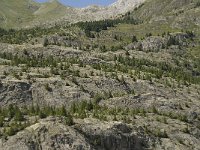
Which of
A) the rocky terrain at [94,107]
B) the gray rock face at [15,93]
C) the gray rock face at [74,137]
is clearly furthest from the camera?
the gray rock face at [15,93]

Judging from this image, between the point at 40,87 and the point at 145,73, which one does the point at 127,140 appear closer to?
the point at 40,87

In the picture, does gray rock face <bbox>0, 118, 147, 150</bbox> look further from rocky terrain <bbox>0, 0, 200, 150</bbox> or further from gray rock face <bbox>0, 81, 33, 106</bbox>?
gray rock face <bbox>0, 81, 33, 106</bbox>

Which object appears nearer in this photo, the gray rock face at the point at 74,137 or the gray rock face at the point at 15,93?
the gray rock face at the point at 74,137

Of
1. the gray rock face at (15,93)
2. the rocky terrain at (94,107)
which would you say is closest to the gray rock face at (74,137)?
the rocky terrain at (94,107)

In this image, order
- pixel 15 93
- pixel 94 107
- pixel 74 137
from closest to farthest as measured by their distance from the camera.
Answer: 1. pixel 74 137
2. pixel 94 107
3. pixel 15 93

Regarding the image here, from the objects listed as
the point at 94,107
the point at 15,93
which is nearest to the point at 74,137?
the point at 94,107

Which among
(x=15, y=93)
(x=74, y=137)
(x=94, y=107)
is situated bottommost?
(x=94, y=107)

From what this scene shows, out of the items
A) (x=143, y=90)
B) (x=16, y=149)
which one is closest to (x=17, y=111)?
(x=16, y=149)

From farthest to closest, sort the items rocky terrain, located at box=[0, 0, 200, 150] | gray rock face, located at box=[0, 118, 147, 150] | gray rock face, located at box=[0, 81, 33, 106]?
gray rock face, located at box=[0, 81, 33, 106] < rocky terrain, located at box=[0, 0, 200, 150] < gray rock face, located at box=[0, 118, 147, 150]

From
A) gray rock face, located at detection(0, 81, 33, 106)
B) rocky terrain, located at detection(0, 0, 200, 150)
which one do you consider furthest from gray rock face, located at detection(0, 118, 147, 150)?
gray rock face, located at detection(0, 81, 33, 106)

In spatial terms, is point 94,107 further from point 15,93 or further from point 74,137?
point 74,137

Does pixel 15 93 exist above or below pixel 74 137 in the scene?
above

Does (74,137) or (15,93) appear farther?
(15,93)

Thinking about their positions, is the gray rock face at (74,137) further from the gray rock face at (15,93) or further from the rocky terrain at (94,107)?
the gray rock face at (15,93)
